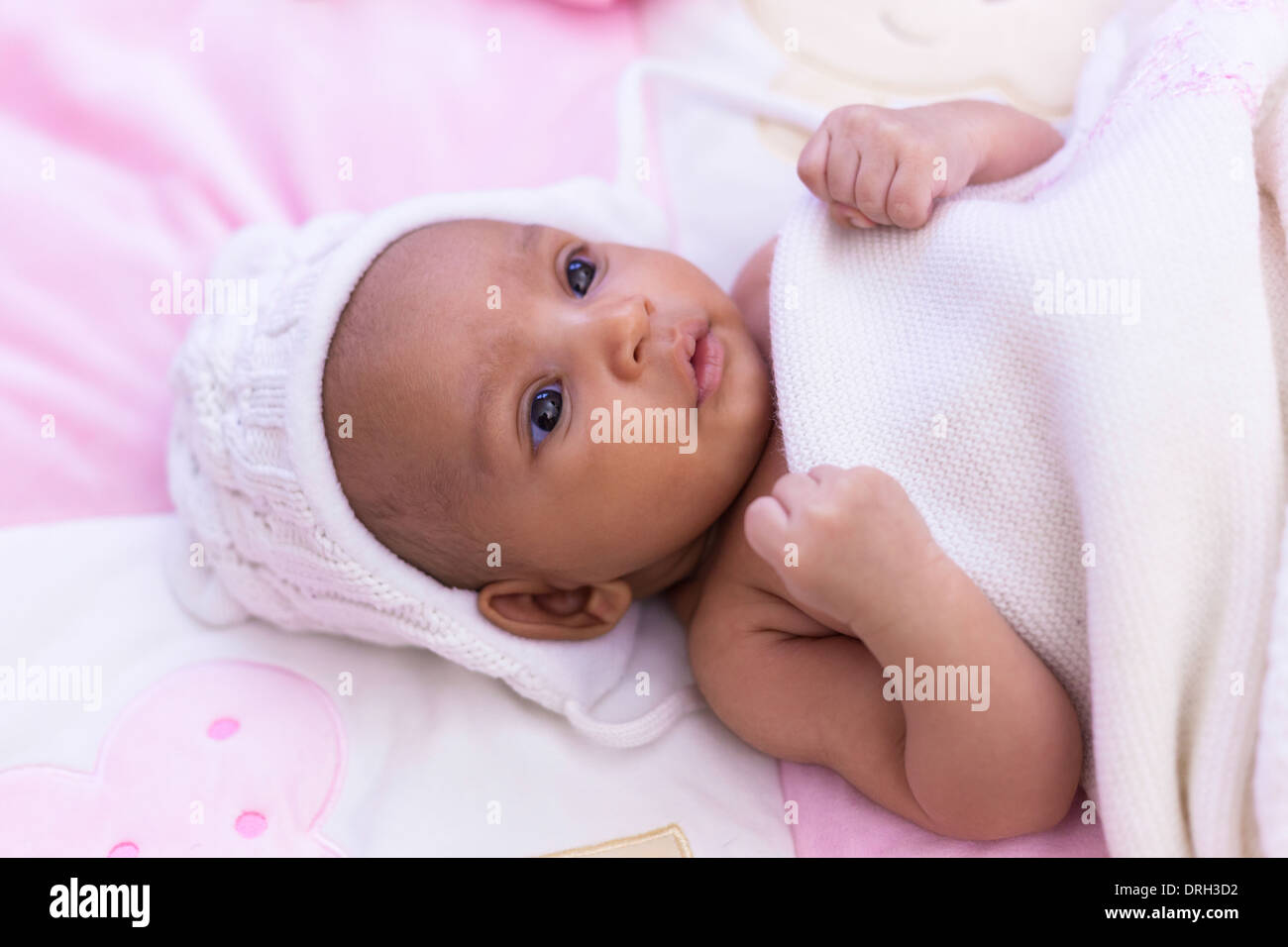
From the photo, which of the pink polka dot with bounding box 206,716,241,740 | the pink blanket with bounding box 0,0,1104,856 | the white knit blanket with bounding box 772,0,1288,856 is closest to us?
the white knit blanket with bounding box 772,0,1288,856

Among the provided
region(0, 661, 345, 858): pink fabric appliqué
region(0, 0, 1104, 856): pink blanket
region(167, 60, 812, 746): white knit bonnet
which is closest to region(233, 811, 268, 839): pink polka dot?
region(0, 661, 345, 858): pink fabric appliqué

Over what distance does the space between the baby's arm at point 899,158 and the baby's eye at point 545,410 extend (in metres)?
0.50

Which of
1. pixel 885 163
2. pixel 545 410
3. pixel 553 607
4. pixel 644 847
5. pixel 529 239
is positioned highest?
pixel 885 163

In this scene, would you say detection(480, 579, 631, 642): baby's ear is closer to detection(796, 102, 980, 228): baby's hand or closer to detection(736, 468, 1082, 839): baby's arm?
detection(736, 468, 1082, 839): baby's arm

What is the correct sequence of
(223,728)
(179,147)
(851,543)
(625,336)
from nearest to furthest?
1. (851,543)
2. (625,336)
3. (223,728)
4. (179,147)

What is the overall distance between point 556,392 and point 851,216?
0.53 metres

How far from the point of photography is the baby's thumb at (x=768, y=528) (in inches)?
53.1

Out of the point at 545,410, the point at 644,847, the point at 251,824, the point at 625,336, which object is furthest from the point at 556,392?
the point at 251,824

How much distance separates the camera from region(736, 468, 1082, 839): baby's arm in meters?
1.36

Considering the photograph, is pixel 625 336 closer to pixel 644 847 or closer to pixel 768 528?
pixel 768 528

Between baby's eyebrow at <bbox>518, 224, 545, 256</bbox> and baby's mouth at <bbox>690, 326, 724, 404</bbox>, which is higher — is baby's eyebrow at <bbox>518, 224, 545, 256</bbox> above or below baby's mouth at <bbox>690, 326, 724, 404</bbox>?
above

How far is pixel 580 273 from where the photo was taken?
1685mm

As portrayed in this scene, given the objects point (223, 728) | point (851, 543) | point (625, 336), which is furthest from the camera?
point (223, 728)
